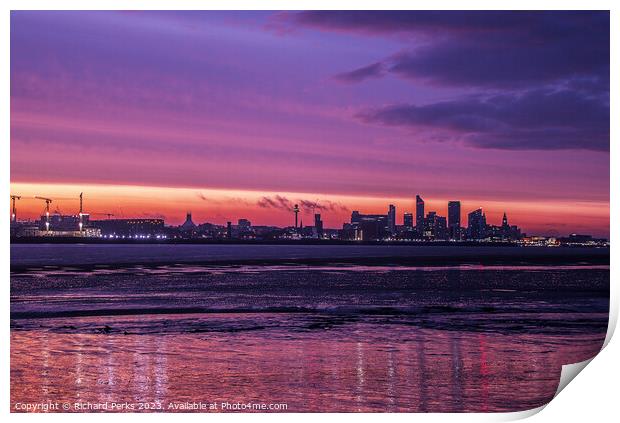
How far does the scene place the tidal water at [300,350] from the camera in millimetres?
A: 6535

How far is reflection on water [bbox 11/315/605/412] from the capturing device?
6469 mm

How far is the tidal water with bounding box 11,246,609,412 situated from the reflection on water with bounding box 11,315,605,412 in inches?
0.5

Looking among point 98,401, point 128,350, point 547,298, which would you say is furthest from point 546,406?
point 547,298

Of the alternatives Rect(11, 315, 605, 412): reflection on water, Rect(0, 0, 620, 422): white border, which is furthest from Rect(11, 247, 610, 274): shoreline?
Rect(0, 0, 620, 422): white border

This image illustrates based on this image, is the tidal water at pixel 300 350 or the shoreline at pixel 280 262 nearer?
the tidal water at pixel 300 350

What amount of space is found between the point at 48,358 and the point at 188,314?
12.6 feet

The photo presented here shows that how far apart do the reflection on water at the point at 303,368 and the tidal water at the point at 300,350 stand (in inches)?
0.5

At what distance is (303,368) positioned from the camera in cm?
737
